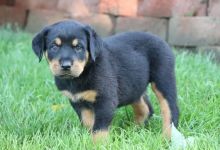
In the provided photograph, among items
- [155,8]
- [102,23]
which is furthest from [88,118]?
[102,23]

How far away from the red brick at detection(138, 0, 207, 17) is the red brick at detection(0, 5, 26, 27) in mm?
3183

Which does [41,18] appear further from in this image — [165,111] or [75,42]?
[75,42]

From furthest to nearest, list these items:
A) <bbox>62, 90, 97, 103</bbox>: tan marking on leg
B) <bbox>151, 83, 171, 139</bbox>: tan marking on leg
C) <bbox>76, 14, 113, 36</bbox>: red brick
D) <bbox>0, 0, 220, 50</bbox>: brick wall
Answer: <bbox>76, 14, 113, 36</bbox>: red brick, <bbox>0, 0, 220, 50</bbox>: brick wall, <bbox>151, 83, 171, 139</bbox>: tan marking on leg, <bbox>62, 90, 97, 103</bbox>: tan marking on leg

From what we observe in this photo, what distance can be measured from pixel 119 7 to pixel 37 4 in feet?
7.67

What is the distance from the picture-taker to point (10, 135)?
440 centimetres

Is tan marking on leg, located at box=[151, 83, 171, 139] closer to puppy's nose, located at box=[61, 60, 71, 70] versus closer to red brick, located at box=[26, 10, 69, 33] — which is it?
puppy's nose, located at box=[61, 60, 71, 70]

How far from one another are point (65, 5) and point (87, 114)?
18.4ft

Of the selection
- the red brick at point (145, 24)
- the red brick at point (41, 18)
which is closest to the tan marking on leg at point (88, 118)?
the red brick at point (145, 24)

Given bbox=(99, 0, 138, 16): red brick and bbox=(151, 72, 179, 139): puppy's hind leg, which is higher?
bbox=(99, 0, 138, 16): red brick

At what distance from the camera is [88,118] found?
4.53 metres

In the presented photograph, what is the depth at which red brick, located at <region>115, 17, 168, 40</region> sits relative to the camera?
28.3 ft

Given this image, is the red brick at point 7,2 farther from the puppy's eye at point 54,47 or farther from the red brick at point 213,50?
the puppy's eye at point 54,47

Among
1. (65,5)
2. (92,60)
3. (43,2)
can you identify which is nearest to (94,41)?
(92,60)

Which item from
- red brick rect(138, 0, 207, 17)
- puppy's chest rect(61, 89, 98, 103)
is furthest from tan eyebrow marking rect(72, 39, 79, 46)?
red brick rect(138, 0, 207, 17)
